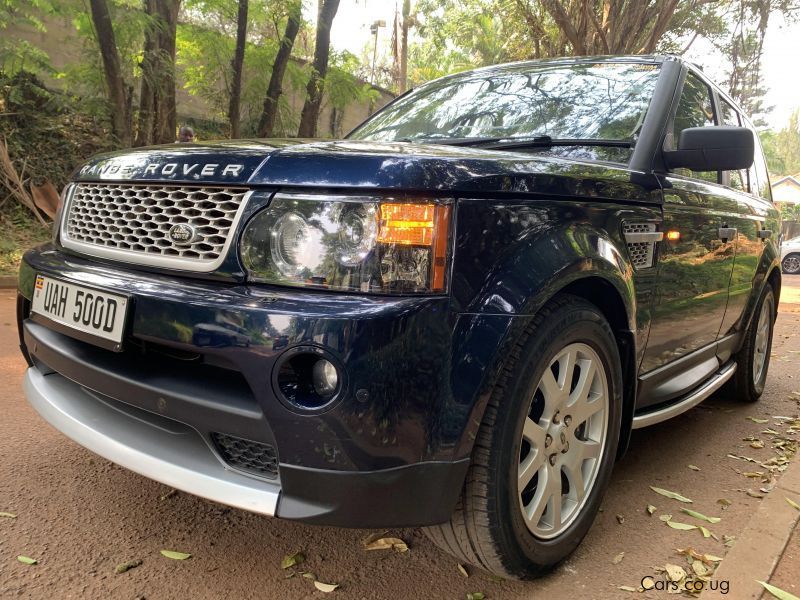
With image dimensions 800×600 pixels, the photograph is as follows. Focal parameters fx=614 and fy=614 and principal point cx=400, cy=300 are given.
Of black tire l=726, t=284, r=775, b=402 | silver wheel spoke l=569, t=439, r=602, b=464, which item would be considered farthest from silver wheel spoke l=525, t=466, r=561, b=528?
black tire l=726, t=284, r=775, b=402

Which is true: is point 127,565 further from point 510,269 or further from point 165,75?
point 165,75

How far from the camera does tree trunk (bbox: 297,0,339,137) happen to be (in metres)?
10.1

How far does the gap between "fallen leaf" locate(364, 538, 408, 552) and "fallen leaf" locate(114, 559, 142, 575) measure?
0.69 meters

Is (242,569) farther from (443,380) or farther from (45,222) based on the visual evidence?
(45,222)

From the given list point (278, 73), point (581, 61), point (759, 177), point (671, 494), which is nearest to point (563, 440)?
point (671, 494)

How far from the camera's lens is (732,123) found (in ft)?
11.9

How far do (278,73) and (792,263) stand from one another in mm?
16885

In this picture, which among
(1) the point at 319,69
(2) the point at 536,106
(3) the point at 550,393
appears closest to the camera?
(3) the point at 550,393

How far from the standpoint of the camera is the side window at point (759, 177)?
12.5 feet

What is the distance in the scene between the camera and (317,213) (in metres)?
1.49

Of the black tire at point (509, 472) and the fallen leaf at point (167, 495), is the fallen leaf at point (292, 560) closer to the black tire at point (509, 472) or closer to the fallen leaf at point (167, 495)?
the black tire at point (509, 472)

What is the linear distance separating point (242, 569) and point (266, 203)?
1.09 meters

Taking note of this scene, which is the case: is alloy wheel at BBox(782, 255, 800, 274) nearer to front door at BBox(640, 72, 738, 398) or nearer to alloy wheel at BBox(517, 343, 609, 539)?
front door at BBox(640, 72, 738, 398)

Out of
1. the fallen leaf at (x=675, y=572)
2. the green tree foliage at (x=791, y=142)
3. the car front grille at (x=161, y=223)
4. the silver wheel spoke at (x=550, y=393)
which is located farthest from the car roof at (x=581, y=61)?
the green tree foliage at (x=791, y=142)
